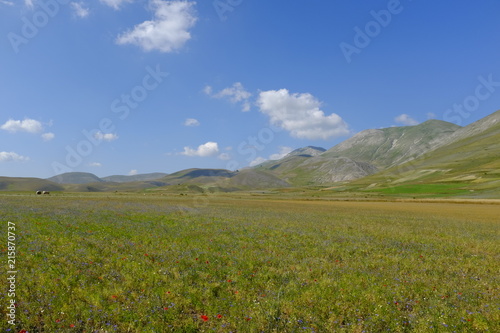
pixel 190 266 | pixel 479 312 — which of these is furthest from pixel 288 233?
pixel 479 312

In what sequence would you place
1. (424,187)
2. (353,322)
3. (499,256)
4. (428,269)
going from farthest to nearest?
(424,187), (499,256), (428,269), (353,322)

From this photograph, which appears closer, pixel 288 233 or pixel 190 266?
pixel 190 266

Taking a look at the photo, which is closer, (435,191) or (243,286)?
(243,286)

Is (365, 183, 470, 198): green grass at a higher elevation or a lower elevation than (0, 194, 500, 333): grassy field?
lower

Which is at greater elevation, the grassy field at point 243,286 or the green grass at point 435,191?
the grassy field at point 243,286

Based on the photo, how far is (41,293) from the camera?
35.3ft

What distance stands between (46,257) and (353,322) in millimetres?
16153

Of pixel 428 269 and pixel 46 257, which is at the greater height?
pixel 46 257

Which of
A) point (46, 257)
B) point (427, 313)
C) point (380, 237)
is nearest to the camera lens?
point (427, 313)

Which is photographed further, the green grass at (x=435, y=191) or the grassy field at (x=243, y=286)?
the green grass at (x=435, y=191)

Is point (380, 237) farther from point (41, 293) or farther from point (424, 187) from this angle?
point (424, 187)

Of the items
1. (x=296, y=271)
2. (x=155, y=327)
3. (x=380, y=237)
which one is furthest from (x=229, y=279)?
(x=380, y=237)

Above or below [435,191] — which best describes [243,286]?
above

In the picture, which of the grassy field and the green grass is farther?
the green grass
